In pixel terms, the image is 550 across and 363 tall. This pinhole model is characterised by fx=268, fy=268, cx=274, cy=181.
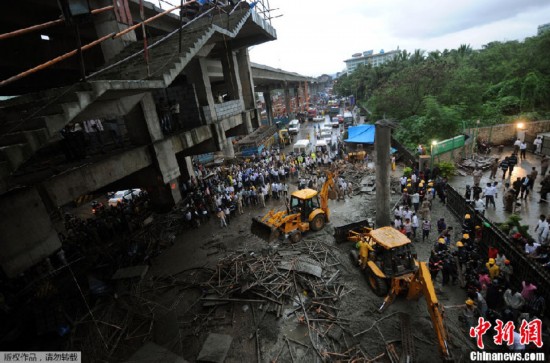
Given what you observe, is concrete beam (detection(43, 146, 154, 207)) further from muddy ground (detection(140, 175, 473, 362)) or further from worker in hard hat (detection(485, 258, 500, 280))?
worker in hard hat (detection(485, 258, 500, 280))

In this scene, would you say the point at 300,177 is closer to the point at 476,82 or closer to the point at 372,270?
the point at 372,270

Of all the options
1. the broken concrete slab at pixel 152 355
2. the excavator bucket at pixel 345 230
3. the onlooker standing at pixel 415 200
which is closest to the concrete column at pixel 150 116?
the broken concrete slab at pixel 152 355

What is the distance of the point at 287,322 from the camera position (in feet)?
29.2

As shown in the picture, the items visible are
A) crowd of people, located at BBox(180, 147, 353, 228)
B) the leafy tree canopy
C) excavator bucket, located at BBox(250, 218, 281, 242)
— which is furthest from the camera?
the leafy tree canopy

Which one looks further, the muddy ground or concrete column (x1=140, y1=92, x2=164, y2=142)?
concrete column (x1=140, y1=92, x2=164, y2=142)

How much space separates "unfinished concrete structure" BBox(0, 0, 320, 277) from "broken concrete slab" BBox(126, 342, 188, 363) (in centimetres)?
374

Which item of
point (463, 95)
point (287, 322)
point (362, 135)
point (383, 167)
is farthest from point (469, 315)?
point (463, 95)

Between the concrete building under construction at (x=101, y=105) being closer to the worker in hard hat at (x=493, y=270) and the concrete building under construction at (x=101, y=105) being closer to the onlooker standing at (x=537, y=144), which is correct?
the worker in hard hat at (x=493, y=270)

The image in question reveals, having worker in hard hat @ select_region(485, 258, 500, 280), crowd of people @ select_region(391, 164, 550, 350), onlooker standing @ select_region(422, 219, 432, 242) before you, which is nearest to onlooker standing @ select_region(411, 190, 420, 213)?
crowd of people @ select_region(391, 164, 550, 350)

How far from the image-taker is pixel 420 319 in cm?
825

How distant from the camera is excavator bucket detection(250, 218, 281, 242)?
12980 mm

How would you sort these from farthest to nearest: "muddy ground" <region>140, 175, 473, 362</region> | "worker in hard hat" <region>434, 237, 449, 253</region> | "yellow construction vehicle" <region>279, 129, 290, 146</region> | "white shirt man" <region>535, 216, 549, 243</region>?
"yellow construction vehicle" <region>279, 129, 290, 146</region> < "worker in hard hat" <region>434, 237, 449, 253</region> < "white shirt man" <region>535, 216, 549, 243</region> < "muddy ground" <region>140, 175, 473, 362</region>

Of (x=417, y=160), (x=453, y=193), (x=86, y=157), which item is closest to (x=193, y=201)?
(x=86, y=157)

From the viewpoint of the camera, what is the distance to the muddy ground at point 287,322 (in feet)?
25.2
